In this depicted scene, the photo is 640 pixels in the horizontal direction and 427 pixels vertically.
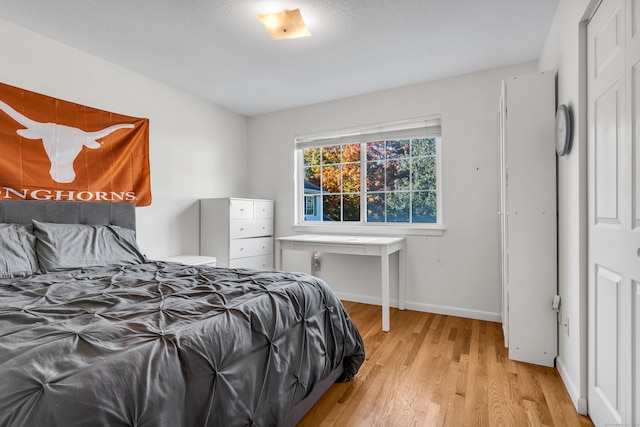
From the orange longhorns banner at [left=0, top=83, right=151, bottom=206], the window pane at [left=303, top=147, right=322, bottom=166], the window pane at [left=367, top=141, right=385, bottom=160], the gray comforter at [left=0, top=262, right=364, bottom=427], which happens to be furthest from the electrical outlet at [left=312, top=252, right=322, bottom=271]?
the gray comforter at [left=0, top=262, right=364, bottom=427]

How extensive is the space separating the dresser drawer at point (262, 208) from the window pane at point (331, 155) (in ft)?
2.91

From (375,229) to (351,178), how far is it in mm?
698

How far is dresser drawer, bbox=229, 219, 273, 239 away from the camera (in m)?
3.58

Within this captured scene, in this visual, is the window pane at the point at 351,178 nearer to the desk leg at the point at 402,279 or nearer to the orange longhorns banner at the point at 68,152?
the desk leg at the point at 402,279

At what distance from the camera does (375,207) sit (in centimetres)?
371

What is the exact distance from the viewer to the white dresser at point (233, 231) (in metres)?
3.54

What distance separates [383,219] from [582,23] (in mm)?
2345

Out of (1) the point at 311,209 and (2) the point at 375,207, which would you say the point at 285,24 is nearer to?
(2) the point at 375,207

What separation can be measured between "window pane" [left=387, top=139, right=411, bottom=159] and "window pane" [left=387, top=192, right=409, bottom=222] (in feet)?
1.42

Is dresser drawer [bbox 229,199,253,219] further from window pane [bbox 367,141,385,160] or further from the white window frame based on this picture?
window pane [bbox 367,141,385,160]

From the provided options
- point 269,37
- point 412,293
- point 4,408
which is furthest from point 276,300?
point 412,293

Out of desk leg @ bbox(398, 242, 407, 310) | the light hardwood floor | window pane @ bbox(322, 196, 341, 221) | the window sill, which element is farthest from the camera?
window pane @ bbox(322, 196, 341, 221)

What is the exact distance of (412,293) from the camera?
3387 mm

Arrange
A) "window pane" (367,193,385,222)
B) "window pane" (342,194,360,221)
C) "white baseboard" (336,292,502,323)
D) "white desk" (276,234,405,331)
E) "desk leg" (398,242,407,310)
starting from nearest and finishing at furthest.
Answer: "white desk" (276,234,405,331) → "white baseboard" (336,292,502,323) → "desk leg" (398,242,407,310) → "window pane" (367,193,385,222) → "window pane" (342,194,360,221)
